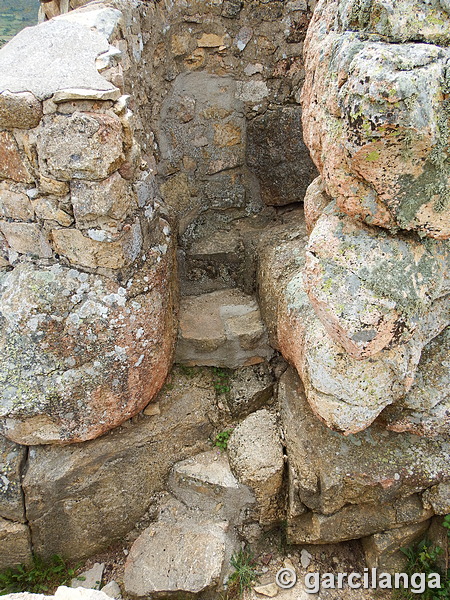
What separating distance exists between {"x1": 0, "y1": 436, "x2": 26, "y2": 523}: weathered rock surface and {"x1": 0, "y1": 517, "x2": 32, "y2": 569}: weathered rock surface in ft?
0.12

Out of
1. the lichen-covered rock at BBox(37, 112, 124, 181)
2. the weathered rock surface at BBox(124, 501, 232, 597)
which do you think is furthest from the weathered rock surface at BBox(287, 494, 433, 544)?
the lichen-covered rock at BBox(37, 112, 124, 181)

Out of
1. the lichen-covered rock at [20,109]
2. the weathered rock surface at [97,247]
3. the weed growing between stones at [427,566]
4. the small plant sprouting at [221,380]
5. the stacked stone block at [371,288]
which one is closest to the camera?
the stacked stone block at [371,288]

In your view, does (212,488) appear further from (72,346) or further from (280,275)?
(280,275)

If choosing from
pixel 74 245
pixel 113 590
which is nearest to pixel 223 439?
pixel 113 590

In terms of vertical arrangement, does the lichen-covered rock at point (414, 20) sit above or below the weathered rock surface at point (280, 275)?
above

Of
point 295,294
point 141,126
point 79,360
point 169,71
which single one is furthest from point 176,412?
point 169,71

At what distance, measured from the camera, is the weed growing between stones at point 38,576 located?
92.4 inches

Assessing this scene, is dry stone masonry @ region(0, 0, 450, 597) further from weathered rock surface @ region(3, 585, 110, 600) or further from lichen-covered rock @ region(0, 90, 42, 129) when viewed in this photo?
weathered rock surface @ region(3, 585, 110, 600)

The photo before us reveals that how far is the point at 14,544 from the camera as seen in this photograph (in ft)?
7.66

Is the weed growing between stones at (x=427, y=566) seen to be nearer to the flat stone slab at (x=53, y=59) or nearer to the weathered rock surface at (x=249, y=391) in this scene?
the weathered rock surface at (x=249, y=391)

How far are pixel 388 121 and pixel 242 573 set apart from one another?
1960mm

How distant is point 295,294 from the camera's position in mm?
2289
